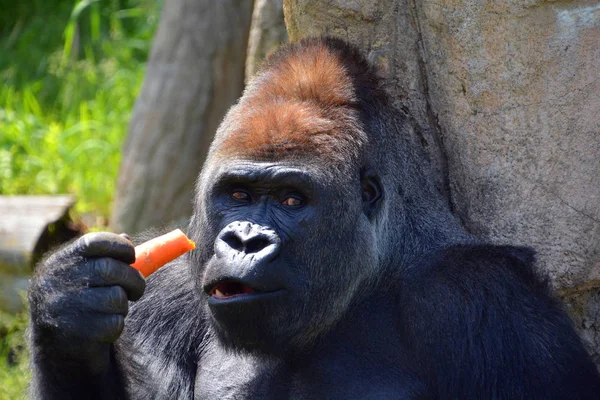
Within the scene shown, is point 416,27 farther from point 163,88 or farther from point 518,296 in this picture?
point 163,88

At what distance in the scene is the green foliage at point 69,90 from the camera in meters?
7.66

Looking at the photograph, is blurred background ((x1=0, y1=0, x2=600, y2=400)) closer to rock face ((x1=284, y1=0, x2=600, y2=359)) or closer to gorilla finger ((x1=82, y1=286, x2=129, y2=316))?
rock face ((x1=284, y1=0, x2=600, y2=359))

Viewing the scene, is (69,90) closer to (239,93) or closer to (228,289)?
(239,93)

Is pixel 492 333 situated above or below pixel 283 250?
below

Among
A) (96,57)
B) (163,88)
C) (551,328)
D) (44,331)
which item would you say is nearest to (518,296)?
(551,328)

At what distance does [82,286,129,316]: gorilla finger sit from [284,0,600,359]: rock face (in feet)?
4.47

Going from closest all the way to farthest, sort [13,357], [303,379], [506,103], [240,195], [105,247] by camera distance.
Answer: [105,247]
[240,195]
[303,379]
[506,103]
[13,357]

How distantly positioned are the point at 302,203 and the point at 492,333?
751 millimetres

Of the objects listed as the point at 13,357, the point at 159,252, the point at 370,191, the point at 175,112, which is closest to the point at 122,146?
the point at 175,112

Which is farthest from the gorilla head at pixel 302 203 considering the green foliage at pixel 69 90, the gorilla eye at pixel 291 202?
the green foliage at pixel 69 90

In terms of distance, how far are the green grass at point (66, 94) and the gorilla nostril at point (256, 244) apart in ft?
11.0

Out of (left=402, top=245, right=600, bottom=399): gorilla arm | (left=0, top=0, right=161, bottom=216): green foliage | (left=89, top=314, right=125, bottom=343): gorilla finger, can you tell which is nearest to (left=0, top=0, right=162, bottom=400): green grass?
(left=0, top=0, right=161, bottom=216): green foliage

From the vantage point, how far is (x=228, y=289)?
3.03 metres

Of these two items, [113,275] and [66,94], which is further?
[66,94]
